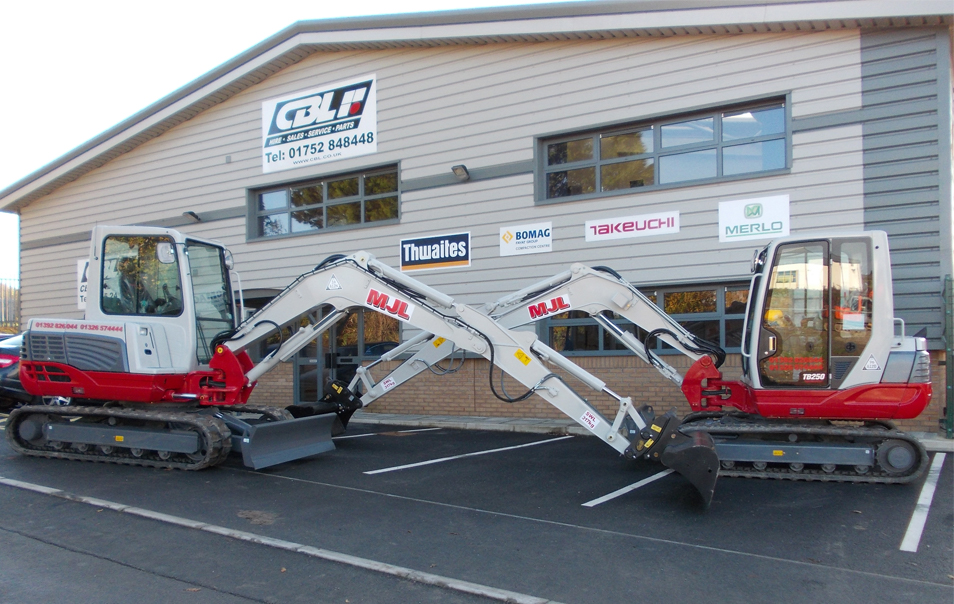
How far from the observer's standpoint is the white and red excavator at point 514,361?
6879 mm

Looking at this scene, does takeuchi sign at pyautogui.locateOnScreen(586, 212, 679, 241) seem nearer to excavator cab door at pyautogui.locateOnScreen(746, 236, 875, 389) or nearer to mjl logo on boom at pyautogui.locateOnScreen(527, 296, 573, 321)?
excavator cab door at pyautogui.locateOnScreen(746, 236, 875, 389)

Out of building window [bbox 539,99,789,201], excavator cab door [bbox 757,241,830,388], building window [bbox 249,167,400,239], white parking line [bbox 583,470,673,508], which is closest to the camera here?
white parking line [bbox 583,470,673,508]

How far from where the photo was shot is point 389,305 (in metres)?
7.46

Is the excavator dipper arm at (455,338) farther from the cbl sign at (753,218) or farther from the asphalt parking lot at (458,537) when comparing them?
the cbl sign at (753,218)

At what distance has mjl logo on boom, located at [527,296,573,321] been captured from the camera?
24.3 feet

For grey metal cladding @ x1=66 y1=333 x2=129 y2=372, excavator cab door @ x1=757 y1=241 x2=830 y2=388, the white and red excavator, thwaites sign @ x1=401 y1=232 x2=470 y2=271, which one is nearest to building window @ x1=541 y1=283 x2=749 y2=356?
thwaites sign @ x1=401 y1=232 x2=470 y2=271

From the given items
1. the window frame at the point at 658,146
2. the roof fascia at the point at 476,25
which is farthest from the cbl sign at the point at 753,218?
the roof fascia at the point at 476,25

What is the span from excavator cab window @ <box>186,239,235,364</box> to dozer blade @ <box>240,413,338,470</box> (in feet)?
4.85

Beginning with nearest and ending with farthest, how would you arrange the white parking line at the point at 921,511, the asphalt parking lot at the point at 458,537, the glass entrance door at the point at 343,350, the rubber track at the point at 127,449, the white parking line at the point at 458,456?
the asphalt parking lot at the point at 458,537 < the white parking line at the point at 921,511 < the rubber track at the point at 127,449 < the white parking line at the point at 458,456 < the glass entrance door at the point at 343,350

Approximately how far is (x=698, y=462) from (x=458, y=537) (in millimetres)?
2261

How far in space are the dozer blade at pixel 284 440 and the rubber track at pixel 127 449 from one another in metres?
0.34

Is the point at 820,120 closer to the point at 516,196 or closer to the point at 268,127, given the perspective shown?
the point at 516,196

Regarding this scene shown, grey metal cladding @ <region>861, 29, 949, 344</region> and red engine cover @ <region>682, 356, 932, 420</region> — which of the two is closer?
red engine cover @ <region>682, 356, 932, 420</region>

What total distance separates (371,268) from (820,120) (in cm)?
750
